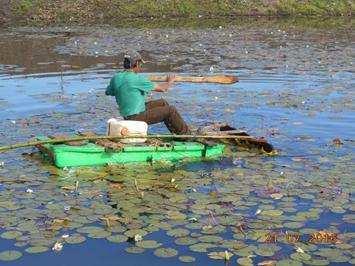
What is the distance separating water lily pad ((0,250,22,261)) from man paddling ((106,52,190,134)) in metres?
5.26

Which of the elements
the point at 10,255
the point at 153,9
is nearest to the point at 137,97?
the point at 10,255

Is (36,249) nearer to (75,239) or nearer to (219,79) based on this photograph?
(75,239)

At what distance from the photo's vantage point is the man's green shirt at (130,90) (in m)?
12.4

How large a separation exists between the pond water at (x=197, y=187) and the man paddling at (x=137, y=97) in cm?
151

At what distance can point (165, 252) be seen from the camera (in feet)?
26.0

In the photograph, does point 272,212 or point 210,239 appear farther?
point 272,212

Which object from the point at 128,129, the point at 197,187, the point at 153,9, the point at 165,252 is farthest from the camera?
the point at 153,9

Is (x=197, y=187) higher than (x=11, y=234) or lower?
higher

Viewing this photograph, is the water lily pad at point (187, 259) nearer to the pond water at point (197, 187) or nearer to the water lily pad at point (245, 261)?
the pond water at point (197, 187)

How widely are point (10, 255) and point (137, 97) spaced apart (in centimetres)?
549

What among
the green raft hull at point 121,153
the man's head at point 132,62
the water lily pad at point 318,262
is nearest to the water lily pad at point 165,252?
the water lily pad at point 318,262

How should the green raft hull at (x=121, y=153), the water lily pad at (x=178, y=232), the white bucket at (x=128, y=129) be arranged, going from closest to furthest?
1. the water lily pad at (x=178, y=232)
2. the green raft hull at (x=121, y=153)
3. the white bucket at (x=128, y=129)

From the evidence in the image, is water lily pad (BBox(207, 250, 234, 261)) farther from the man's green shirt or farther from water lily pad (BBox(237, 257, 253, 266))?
the man's green shirt

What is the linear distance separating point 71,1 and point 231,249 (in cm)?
4989
